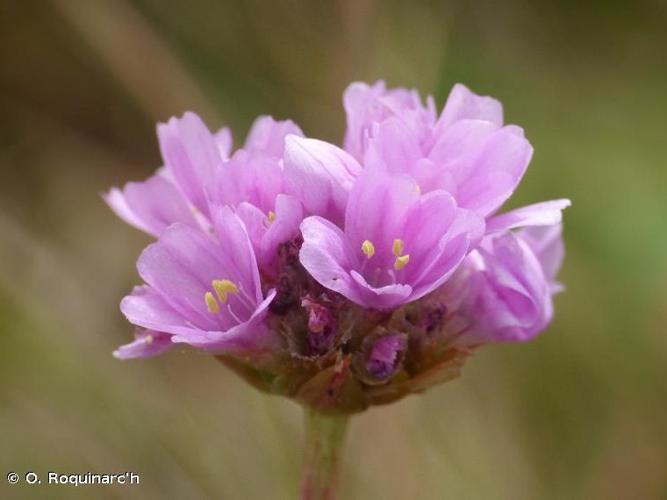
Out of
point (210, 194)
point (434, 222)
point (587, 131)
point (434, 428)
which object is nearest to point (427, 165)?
point (434, 222)

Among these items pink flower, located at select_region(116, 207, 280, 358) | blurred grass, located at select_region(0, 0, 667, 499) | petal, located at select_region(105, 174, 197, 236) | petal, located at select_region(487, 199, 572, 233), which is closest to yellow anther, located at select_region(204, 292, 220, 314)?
pink flower, located at select_region(116, 207, 280, 358)

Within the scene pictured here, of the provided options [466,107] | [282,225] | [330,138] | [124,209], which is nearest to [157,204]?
[124,209]

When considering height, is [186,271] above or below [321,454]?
above

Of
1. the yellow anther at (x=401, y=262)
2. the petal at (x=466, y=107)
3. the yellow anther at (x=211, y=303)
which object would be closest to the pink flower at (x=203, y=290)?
the yellow anther at (x=211, y=303)

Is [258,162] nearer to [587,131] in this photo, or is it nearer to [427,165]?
[427,165]

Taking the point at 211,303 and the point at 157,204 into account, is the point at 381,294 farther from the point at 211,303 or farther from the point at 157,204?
the point at 157,204

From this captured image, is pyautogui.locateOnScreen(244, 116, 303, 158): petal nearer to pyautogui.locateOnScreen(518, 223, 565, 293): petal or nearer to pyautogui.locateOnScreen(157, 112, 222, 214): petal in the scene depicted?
pyautogui.locateOnScreen(157, 112, 222, 214): petal
